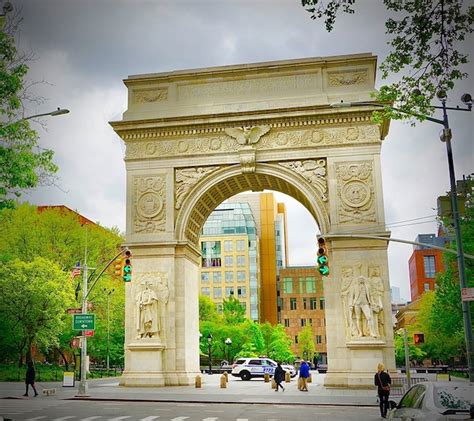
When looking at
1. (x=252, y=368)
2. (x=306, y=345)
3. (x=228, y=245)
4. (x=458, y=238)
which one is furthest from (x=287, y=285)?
(x=458, y=238)

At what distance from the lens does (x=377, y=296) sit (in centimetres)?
3120

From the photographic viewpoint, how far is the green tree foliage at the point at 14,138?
16797 millimetres

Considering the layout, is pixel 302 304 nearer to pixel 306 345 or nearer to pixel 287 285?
pixel 287 285

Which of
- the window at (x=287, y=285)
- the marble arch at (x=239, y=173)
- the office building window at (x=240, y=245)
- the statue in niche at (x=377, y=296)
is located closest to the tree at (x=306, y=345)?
the window at (x=287, y=285)

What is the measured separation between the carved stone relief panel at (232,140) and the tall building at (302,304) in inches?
2988

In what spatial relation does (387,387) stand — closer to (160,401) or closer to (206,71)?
(160,401)

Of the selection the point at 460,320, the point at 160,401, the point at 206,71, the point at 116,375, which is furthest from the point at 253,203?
the point at 160,401

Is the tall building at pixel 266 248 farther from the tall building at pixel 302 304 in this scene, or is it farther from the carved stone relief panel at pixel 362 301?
the carved stone relief panel at pixel 362 301

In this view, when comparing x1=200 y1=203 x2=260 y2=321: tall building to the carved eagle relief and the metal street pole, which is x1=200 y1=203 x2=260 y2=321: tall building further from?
the metal street pole

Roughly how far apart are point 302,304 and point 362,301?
263 ft

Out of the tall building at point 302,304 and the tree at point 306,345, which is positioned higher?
the tall building at point 302,304

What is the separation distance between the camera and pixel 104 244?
53438 millimetres

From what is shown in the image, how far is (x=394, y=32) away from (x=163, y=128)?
79.7ft

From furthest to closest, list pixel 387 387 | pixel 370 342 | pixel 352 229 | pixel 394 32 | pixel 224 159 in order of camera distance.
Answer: pixel 224 159, pixel 352 229, pixel 370 342, pixel 387 387, pixel 394 32
